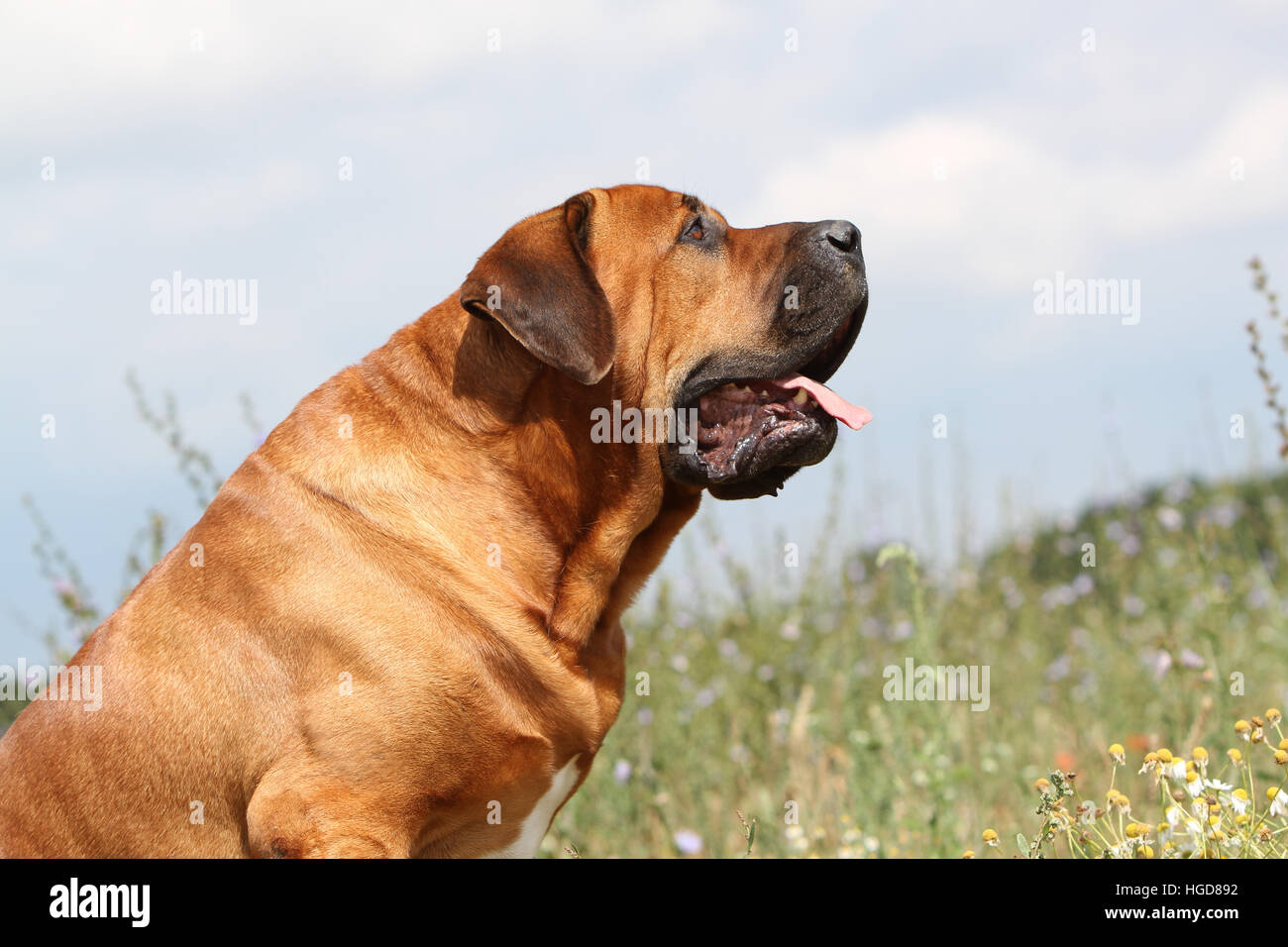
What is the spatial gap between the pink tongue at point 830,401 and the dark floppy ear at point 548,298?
2.12ft

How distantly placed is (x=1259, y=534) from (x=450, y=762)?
8387 millimetres

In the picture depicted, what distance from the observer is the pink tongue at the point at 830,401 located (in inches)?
143

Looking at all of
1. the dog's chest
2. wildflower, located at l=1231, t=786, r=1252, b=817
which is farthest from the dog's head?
wildflower, located at l=1231, t=786, r=1252, b=817

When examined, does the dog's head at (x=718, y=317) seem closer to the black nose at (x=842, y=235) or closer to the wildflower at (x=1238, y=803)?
the black nose at (x=842, y=235)

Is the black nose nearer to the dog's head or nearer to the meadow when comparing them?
the dog's head

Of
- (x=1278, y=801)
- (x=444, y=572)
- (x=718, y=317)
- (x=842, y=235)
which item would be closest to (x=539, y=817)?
(x=444, y=572)

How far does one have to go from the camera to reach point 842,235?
147 inches

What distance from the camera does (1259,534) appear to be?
9430mm

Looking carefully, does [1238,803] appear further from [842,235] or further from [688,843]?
[688,843]

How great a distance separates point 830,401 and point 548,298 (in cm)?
96
